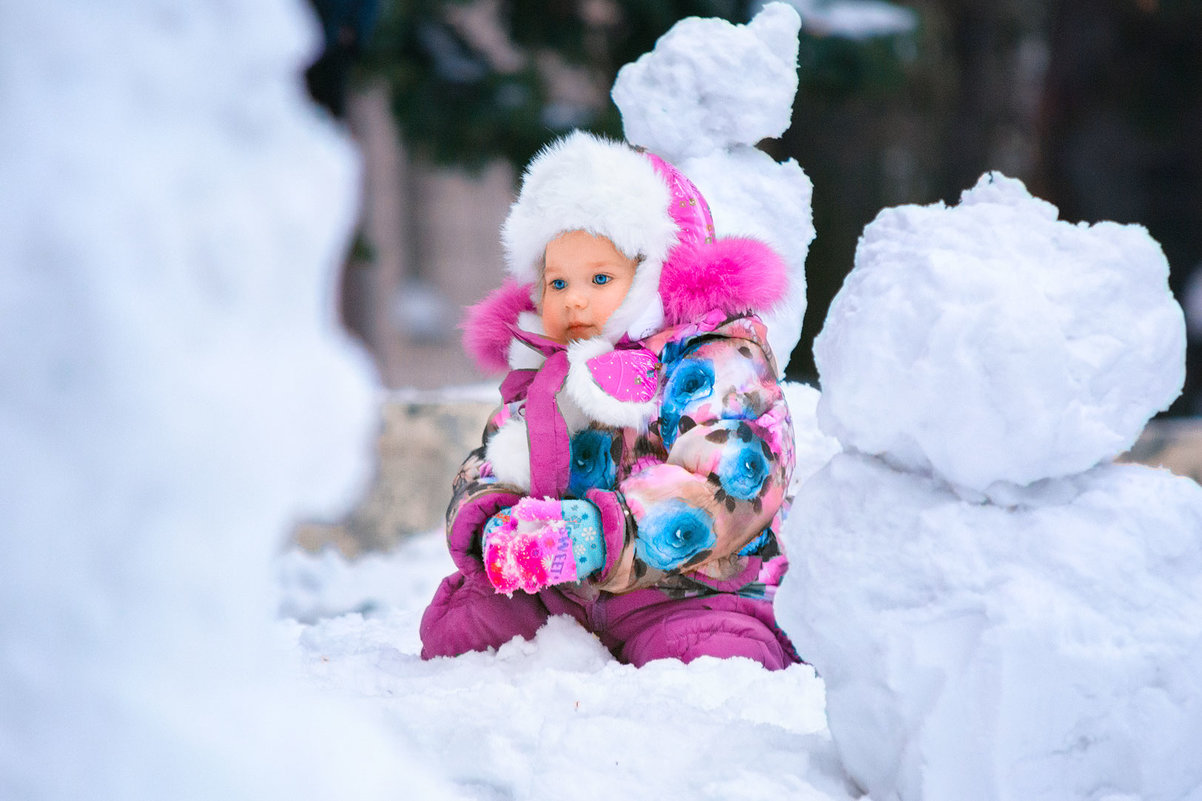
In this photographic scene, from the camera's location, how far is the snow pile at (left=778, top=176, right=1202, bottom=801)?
1045 mm

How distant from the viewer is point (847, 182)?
6559mm

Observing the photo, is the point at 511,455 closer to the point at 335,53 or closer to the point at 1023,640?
the point at 335,53

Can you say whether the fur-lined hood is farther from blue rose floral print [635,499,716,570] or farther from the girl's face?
blue rose floral print [635,499,716,570]

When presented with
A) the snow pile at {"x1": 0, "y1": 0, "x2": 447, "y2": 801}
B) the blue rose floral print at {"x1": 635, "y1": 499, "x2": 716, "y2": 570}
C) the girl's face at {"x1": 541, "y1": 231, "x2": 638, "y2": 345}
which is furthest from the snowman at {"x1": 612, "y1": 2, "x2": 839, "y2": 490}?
the snow pile at {"x1": 0, "y1": 0, "x2": 447, "y2": 801}

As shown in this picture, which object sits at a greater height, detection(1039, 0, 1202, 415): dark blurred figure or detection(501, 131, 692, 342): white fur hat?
detection(1039, 0, 1202, 415): dark blurred figure

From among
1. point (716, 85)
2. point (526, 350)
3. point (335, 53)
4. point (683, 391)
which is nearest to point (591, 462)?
point (683, 391)

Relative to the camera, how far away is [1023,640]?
1.04 meters

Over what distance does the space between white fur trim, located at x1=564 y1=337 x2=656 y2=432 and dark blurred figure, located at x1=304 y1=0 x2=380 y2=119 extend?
0.54 meters

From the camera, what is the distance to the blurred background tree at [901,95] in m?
4.92

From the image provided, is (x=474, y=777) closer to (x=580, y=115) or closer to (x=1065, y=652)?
(x=1065, y=652)

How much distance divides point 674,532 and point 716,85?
1.15m

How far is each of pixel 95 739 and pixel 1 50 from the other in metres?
0.34

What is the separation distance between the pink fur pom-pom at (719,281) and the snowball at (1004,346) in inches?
27.6

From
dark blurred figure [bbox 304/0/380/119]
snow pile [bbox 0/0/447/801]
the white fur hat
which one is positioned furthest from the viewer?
the white fur hat
